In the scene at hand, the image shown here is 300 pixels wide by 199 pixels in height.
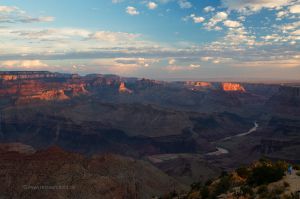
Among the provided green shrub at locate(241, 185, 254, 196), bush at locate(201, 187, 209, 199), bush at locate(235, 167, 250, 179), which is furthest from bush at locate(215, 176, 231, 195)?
green shrub at locate(241, 185, 254, 196)

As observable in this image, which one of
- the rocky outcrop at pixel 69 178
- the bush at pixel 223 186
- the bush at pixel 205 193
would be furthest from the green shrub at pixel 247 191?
the rocky outcrop at pixel 69 178

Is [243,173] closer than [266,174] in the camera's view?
No

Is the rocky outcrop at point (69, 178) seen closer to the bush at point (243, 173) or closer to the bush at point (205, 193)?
the bush at point (243, 173)

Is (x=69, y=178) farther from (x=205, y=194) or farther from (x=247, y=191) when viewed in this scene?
(x=247, y=191)

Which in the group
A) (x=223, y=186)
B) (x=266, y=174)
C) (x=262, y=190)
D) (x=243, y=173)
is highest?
(x=266, y=174)

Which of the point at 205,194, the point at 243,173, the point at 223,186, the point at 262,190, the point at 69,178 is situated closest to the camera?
the point at 262,190

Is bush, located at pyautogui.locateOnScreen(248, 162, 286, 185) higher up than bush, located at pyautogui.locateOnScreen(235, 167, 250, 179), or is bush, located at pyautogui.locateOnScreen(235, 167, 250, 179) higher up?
bush, located at pyautogui.locateOnScreen(248, 162, 286, 185)

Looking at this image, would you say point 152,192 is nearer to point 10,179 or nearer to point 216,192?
point 10,179

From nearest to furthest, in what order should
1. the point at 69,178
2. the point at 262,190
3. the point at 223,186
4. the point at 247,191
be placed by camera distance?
the point at 262,190, the point at 247,191, the point at 223,186, the point at 69,178

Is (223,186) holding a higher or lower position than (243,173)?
lower

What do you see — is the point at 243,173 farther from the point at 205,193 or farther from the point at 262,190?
the point at 262,190

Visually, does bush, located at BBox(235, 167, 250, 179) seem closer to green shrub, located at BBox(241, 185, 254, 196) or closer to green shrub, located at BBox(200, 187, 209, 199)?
green shrub, located at BBox(200, 187, 209, 199)

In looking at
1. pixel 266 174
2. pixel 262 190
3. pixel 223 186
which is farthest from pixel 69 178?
pixel 262 190
